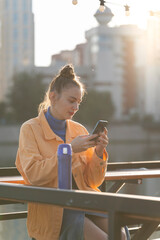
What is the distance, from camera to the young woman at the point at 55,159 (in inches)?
82.3

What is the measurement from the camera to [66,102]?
7.76 ft

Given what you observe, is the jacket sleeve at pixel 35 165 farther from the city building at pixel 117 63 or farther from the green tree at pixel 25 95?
the city building at pixel 117 63

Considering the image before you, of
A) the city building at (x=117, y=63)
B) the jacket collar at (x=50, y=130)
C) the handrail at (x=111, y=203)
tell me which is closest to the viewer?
the handrail at (x=111, y=203)

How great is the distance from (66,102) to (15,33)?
264 ft

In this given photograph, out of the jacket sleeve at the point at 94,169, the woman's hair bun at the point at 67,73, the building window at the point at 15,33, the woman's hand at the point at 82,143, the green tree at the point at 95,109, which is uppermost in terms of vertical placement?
the building window at the point at 15,33

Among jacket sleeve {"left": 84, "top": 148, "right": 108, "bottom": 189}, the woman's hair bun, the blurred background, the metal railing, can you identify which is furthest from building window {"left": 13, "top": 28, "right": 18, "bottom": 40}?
the metal railing

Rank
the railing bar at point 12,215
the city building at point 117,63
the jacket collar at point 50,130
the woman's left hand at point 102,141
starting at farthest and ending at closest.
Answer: the city building at point 117,63
the railing bar at point 12,215
the jacket collar at point 50,130
the woman's left hand at point 102,141

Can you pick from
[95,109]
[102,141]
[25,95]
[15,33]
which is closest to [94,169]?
[102,141]

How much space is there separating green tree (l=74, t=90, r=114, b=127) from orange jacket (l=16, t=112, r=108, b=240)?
44755 mm

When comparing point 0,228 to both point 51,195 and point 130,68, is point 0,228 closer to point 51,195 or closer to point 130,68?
point 51,195

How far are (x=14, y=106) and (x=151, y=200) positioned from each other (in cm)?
4866

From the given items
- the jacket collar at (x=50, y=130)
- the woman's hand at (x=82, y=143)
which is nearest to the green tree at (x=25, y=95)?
the jacket collar at (x=50, y=130)

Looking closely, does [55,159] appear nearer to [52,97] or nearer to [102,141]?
[102,141]

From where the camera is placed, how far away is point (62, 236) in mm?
2090
